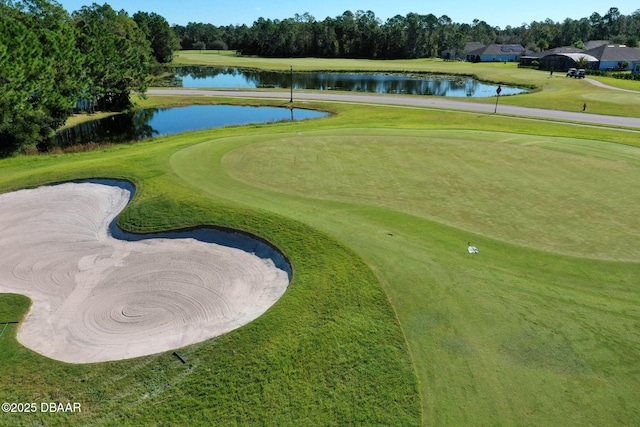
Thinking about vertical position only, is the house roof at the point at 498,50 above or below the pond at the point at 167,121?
above

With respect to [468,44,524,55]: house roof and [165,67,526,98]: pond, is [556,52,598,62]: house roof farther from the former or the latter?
[468,44,524,55]: house roof

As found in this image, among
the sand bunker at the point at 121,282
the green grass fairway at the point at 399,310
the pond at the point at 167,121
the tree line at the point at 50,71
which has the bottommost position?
the pond at the point at 167,121

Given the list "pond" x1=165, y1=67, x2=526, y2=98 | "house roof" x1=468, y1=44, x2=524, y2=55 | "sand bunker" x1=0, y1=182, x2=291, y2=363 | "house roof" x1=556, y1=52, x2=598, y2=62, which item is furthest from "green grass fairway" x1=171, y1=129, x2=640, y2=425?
"house roof" x1=468, y1=44, x2=524, y2=55

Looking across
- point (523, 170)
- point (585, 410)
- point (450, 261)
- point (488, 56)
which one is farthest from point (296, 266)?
point (488, 56)

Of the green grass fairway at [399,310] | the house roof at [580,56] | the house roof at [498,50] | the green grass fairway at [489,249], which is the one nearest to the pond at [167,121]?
the green grass fairway at [489,249]

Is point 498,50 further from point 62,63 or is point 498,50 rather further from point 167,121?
point 62,63

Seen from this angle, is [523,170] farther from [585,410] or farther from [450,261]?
[585,410]

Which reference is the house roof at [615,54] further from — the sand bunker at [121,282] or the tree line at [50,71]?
the sand bunker at [121,282]
